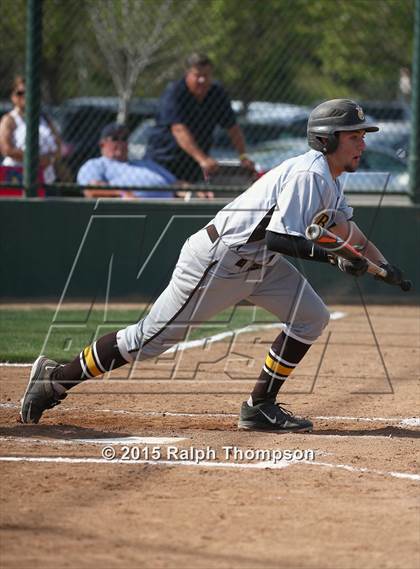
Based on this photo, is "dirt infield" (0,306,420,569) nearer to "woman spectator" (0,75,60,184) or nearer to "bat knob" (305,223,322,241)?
"bat knob" (305,223,322,241)

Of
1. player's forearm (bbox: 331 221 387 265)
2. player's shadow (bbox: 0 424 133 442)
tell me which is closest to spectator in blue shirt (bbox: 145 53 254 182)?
player's forearm (bbox: 331 221 387 265)

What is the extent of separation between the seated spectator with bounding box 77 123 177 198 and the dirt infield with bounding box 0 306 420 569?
12.8 ft

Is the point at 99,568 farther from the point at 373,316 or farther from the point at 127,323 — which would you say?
the point at 373,316

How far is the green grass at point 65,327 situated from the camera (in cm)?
824

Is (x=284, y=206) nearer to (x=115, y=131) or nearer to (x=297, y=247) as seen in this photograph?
(x=297, y=247)

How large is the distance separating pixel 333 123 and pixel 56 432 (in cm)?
217

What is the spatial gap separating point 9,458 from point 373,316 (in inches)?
241

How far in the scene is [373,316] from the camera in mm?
10570

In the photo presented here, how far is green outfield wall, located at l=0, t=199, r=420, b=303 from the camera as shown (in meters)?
11.0

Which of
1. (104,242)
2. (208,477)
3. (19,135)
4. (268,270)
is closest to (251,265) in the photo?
(268,270)

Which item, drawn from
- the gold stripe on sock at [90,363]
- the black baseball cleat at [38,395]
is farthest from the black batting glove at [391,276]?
the black baseball cleat at [38,395]

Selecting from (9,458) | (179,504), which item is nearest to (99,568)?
(179,504)

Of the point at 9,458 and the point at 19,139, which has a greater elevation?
the point at 9,458

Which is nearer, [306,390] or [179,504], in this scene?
[179,504]
